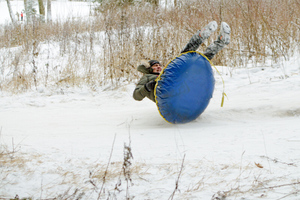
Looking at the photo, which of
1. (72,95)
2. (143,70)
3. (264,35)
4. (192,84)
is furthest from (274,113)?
(72,95)

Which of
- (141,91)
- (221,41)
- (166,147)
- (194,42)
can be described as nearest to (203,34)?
(194,42)

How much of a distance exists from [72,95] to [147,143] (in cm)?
330

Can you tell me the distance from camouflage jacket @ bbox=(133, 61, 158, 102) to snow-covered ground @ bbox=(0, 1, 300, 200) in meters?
0.37

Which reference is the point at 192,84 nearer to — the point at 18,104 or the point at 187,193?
the point at 187,193

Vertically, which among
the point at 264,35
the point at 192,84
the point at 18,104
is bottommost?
the point at 18,104

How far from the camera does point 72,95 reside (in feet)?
18.9

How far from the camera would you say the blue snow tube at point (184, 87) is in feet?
10.7

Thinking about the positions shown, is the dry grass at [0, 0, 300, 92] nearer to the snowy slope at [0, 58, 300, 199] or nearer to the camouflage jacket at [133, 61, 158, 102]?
the snowy slope at [0, 58, 300, 199]

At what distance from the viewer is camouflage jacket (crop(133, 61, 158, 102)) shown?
143 inches

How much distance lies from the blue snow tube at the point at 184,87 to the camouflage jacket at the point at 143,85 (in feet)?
1.00

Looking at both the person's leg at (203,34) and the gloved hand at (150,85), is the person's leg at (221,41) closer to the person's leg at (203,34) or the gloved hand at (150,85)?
the person's leg at (203,34)

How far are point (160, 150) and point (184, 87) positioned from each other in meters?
0.97

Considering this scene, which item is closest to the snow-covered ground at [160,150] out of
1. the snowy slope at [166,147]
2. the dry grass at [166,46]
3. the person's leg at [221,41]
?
the snowy slope at [166,147]

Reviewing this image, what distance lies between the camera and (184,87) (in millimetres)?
3289
